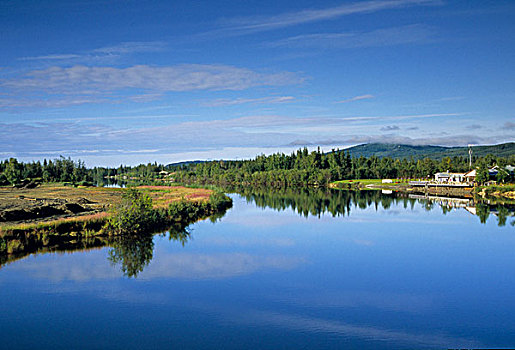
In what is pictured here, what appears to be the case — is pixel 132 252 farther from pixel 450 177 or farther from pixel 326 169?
pixel 326 169

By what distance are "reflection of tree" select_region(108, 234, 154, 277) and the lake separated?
107 millimetres

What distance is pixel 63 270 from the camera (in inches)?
869

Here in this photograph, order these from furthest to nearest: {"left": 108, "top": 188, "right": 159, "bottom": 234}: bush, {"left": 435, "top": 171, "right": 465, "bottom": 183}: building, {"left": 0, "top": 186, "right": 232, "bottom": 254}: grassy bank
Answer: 1. {"left": 435, "top": 171, "right": 465, "bottom": 183}: building
2. {"left": 108, "top": 188, "right": 159, "bottom": 234}: bush
3. {"left": 0, "top": 186, "right": 232, "bottom": 254}: grassy bank

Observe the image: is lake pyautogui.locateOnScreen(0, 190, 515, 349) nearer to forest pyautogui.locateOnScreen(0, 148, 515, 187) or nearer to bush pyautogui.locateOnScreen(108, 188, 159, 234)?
bush pyautogui.locateOnScreen(108, 188, 159, 234)

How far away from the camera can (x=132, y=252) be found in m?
26.3

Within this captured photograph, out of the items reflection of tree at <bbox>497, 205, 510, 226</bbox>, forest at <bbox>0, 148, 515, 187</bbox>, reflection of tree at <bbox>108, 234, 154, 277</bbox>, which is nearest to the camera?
reflection of tree at <bbox>108, 234, 154, 277</bbox>

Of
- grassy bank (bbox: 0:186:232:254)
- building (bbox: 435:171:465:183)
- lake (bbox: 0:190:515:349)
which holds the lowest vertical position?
lake (bbox: 0:190:515:349)

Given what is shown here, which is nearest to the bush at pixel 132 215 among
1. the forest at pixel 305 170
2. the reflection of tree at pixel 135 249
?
the reflection of tree at pixel 135 249

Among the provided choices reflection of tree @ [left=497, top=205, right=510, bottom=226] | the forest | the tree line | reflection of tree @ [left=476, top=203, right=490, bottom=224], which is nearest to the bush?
reflection of tree @ [left=476, top=203, right=490, bottom=224]

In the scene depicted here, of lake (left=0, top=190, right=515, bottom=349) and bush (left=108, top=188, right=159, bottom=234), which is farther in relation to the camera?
bush (left=108, top=188, right=159, bottom=234)

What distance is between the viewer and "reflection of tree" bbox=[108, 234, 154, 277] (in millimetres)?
22897

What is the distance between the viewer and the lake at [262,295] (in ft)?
46.6

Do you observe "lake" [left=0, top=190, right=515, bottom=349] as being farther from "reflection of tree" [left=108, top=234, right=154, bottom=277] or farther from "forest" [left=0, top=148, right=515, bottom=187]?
"forest" [left=0, top=148, right=515, bottom=187]

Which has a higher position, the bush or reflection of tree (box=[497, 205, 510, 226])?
the bush
